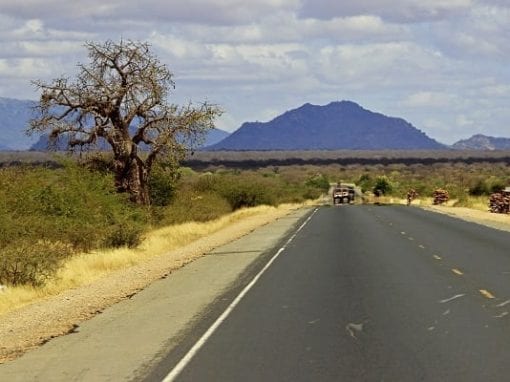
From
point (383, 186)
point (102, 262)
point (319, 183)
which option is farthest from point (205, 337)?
point (319, 183)

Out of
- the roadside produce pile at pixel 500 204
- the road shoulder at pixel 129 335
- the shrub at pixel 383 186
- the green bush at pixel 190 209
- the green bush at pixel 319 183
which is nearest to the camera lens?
the road shoulder at pixel 129 335

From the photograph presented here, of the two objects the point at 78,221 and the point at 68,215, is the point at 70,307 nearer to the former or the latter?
the point at 78,221

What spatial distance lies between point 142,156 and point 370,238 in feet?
45.2

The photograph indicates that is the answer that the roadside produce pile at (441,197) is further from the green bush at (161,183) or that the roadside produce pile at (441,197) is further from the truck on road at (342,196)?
the green bush at (161,183)

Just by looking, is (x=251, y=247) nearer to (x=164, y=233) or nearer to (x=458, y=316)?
(x=164, y=233)

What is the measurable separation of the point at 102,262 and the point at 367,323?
45.3 feet

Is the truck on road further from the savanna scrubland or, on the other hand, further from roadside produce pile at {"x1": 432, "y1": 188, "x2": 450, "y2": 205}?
the savanna scrubland

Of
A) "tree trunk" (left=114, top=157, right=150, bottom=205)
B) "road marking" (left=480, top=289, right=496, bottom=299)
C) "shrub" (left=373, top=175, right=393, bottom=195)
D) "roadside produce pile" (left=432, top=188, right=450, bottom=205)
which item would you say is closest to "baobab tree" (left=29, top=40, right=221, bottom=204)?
"tree trunk" (left=114, top=157, right=150, bottom=205)

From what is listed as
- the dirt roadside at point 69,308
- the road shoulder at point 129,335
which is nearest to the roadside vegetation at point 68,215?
the dirt roadside at point 69,308

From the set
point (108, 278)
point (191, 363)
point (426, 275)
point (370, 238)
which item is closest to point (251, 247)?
point (370, 238)

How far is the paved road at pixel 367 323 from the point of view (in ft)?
33.3

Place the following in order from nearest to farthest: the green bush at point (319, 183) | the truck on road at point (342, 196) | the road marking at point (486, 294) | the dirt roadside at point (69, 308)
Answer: the dirt roadside at point (69, 308)
the road marking at point (486, 294)
the truck on road at point (342, 196)
the green bush at point (319, 183)

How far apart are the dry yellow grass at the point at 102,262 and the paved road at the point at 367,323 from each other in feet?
14.4

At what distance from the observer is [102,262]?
26.1m
